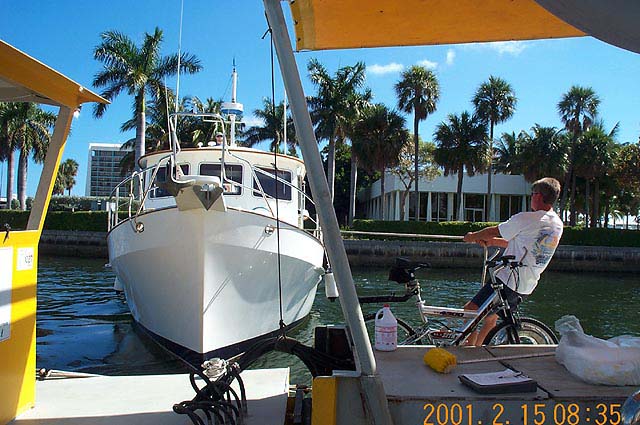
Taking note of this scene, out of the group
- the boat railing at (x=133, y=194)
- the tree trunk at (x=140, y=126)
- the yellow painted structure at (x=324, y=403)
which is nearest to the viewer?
the yellow painted structure at (x=324, y=403)

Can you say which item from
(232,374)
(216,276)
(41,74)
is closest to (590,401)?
(232,374)

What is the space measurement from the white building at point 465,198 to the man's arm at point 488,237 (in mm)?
42845

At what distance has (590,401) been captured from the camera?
2.34 m

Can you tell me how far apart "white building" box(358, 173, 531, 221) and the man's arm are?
1687 inches

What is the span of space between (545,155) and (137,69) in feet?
110

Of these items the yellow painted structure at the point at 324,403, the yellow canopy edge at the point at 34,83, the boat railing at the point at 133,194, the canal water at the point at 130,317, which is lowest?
the canal water at the point at 130,317

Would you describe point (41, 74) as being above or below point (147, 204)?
above

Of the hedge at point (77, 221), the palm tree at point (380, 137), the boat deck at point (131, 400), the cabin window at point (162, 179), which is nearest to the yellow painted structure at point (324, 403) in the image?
the boat deck at point (131, 400)

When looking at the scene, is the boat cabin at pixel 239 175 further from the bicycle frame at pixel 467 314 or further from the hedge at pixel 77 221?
the hedge at pixel 77 221

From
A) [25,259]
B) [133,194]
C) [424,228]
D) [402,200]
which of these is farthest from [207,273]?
[402,200]

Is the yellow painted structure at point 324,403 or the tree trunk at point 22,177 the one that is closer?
the yellow painted structure at point 324,403

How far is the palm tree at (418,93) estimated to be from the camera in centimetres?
4300

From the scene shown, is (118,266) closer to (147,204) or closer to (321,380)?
(147,204)

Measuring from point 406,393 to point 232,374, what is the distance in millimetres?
993
